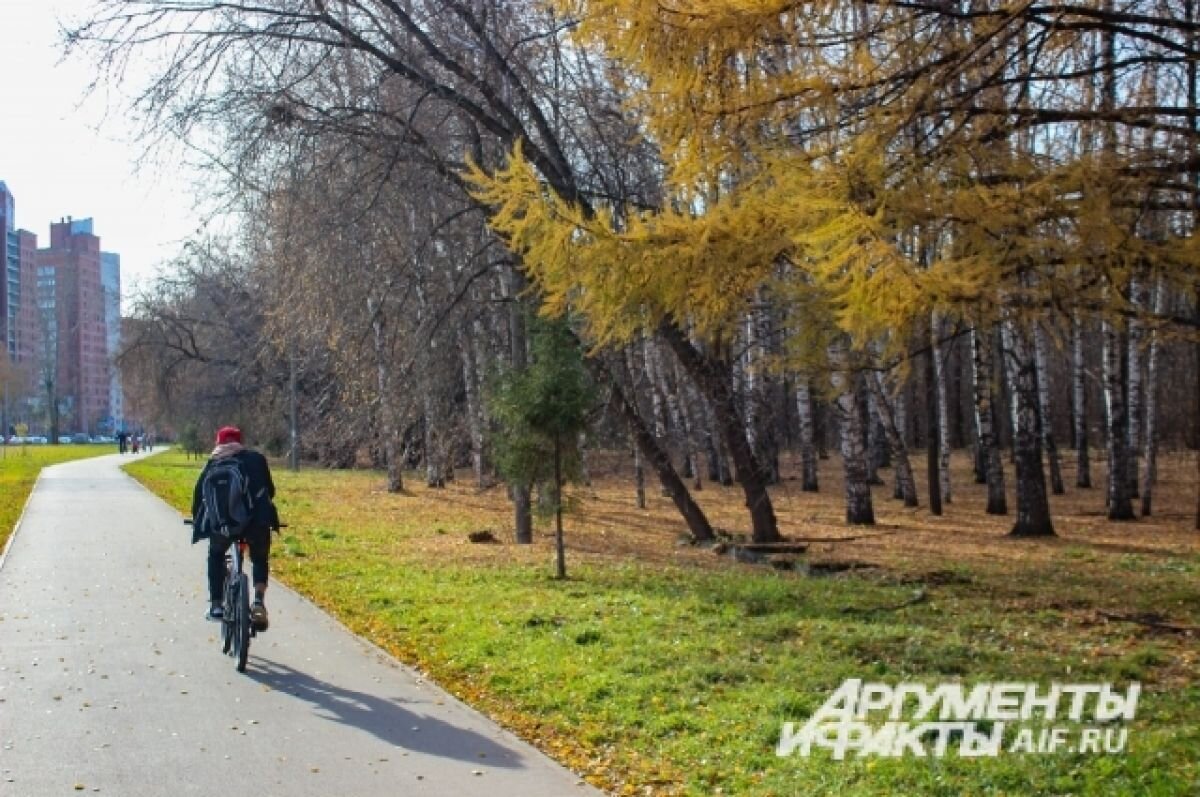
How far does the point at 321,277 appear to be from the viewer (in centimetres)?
1638

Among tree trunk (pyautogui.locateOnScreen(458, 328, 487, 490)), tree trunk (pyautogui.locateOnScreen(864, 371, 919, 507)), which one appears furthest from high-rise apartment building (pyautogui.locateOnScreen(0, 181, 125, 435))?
tree trunk (pyautogui.locateOnScreen(864, 371, 919, 507))

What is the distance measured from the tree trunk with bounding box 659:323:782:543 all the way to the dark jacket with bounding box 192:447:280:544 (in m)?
8.28

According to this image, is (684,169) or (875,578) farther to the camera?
(875,578)

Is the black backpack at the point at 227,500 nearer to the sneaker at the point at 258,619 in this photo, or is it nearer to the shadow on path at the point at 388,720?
the sneaker at the point at 258,619

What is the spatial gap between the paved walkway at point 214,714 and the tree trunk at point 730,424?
22.8ft

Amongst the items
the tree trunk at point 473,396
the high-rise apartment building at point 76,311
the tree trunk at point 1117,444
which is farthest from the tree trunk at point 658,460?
the high-rise apartment building at point 76,311

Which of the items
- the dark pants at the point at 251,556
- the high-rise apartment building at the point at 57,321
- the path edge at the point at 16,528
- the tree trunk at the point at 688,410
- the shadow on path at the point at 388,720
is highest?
the high-rise apartment building at the point at 57,321

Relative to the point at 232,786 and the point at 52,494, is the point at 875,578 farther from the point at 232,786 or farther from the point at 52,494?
the point at 52,494

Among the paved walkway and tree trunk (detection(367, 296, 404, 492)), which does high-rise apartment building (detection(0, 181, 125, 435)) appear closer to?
tree trunk (detection(367, 296, 404, 492))

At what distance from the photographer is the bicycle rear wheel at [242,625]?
8.10 meters

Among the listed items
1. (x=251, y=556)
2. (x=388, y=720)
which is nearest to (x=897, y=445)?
(x=251, y=556)

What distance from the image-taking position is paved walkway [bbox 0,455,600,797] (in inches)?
223

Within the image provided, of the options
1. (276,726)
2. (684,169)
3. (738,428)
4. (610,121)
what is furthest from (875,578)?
(276,726)

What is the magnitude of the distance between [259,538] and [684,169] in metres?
4.44
